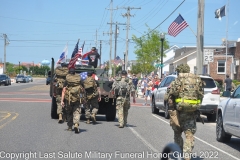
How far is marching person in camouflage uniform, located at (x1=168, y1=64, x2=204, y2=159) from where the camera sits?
9484mm

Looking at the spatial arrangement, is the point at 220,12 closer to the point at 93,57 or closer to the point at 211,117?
the point at 211,117

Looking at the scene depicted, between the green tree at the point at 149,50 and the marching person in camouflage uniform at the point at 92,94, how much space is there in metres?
48.9

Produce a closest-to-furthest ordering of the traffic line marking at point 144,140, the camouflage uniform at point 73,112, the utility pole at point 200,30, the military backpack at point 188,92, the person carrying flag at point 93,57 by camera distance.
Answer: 1. the military backpack at point 188,92
2. the traffic line marking at point 144,140
3. the camouflage uniform at point 73,112
4. the person carrying flag at point 93,57
5. the utility pole at point 200,30

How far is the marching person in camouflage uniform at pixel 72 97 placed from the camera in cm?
1372

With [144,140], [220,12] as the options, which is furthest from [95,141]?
[220,12]

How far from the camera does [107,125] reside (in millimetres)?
15961

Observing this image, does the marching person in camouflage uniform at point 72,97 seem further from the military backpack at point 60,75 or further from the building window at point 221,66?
the building window at point 221,66

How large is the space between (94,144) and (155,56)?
55.4 metres

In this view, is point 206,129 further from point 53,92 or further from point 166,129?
point 53,92

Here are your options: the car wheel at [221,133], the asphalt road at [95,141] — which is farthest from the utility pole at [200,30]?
the car wheel at [221,133]

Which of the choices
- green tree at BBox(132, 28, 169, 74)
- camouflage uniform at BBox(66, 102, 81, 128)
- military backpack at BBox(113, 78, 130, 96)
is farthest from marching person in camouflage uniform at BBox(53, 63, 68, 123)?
green tree at BBox(132, 28, 169, 74)

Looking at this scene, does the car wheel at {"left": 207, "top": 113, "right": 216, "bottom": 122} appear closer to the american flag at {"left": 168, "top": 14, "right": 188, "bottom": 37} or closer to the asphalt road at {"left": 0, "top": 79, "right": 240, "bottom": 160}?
the asphalt road at {"left": 0, "top": 79, "right": 240, "bottom": 160}

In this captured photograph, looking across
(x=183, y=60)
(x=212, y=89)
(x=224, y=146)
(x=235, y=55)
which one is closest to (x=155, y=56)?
(x=183, y=60)

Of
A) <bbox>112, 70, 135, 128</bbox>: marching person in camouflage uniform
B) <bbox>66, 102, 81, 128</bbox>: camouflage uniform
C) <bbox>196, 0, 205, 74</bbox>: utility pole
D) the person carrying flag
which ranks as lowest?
<bbox>66, 102, 81, 128</bbox>: camouflage uniform
